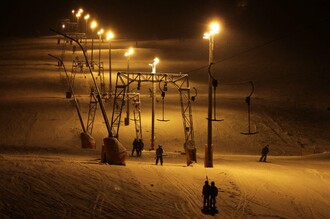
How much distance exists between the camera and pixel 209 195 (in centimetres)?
1677

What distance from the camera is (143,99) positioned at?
2042 inches

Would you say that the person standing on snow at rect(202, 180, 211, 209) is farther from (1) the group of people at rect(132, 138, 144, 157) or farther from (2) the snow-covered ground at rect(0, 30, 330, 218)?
(1) the group of people at rect(132, 138, 144, 157)

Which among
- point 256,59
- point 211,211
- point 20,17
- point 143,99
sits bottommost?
point 211,211

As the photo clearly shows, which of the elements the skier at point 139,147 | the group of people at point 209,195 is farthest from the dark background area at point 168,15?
the group of people at point 209,195

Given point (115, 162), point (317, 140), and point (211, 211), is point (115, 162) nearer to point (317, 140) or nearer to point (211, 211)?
point (211, 211)

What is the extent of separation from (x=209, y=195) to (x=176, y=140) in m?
21.2

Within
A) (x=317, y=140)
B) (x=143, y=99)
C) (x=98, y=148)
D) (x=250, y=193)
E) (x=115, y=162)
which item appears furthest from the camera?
(x=143, y=99)

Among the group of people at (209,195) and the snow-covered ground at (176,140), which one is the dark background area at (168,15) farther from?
the group of people at (209,195)

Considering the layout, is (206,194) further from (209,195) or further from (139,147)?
(139,147)

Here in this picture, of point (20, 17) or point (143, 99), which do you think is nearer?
point (143, 99)

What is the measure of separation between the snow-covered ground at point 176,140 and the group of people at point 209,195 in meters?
0.36

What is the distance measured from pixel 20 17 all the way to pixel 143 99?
116551 mm

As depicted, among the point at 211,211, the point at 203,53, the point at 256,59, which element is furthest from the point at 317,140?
the point at 203,53

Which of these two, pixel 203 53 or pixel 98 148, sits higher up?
pixel 203 53
